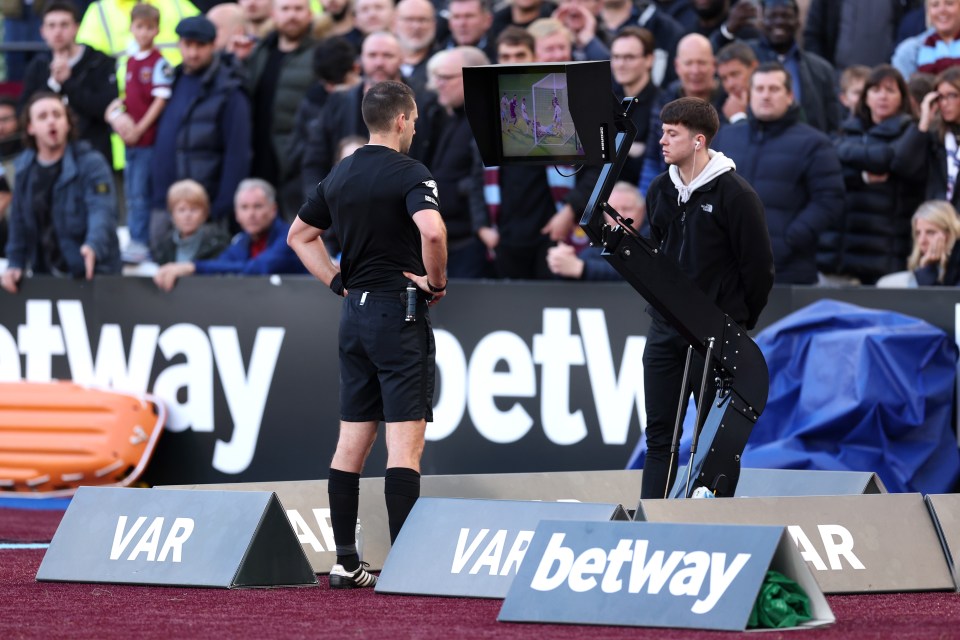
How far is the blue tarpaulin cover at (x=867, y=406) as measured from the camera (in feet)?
30.5

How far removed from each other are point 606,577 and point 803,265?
16.3ft

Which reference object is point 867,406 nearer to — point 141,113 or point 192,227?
point 192,227

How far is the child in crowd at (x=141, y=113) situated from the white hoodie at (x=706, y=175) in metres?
6.59

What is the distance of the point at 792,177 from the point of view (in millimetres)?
10023

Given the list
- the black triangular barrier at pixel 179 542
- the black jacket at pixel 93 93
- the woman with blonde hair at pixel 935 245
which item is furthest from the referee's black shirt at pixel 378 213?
the black jacket at pixel 93 93

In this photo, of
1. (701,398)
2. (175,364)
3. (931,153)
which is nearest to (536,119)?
(701,398)

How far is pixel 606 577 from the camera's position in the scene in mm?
5645

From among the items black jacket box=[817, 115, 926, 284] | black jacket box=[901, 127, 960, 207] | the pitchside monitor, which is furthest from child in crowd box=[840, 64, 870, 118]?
the pitchside monitor

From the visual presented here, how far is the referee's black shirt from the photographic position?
686cm

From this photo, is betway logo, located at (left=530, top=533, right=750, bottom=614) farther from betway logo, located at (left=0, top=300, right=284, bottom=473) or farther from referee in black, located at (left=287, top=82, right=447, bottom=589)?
betway logo, located at (left=0, top=300, right=284, bottom=473)

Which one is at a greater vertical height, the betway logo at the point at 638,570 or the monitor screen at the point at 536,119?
the monitor screen at the point at 536,119

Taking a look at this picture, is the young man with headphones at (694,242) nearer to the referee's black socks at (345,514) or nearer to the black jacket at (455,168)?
the referee's black socks at (345,514)

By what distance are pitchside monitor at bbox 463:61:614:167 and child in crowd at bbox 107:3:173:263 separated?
6.61m

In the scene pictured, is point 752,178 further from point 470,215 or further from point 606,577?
point 606,577
